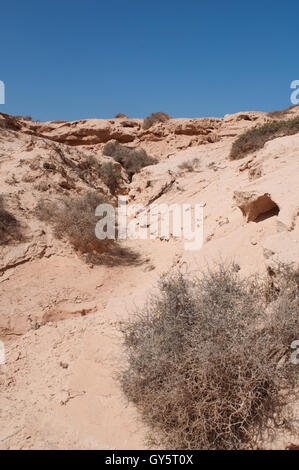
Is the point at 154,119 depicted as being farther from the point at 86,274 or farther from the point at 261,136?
the point at 86,274

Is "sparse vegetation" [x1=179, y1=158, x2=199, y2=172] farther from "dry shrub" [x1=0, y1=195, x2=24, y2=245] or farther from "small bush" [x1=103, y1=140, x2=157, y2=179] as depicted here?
"dry shrub" [x1=0, y1=195, x2=24, y2=245]

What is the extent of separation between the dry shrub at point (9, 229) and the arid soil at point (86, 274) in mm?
26

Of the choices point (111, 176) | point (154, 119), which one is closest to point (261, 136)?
point (111, 176)

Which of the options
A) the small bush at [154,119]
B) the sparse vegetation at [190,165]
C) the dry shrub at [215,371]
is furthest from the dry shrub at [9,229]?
the small bush at [154,119]

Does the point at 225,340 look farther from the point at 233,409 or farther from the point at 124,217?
the point at 124,217

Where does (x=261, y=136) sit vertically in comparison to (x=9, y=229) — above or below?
above

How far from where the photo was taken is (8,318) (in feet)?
12.5

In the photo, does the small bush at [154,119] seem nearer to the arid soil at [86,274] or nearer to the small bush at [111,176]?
the small bush at [111,176]

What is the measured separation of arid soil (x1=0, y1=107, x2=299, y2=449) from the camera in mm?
2314

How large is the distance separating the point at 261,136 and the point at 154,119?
8.40 m

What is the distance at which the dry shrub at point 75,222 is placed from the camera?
17.5 ft

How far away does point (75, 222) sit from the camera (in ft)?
17.7

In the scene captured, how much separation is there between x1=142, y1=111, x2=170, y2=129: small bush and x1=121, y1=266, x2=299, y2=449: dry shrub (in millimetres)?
14596
